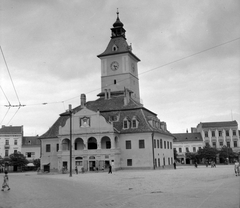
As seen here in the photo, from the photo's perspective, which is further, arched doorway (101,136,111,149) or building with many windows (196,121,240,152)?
building with many windows (196,121,240,152)

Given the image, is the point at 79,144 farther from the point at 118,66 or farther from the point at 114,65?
the point at 114,65

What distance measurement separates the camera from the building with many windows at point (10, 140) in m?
77.8

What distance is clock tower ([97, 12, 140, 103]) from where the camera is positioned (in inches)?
2391

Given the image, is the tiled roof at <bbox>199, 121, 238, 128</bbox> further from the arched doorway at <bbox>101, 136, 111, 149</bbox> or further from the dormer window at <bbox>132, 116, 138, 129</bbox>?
the arched doorway at <bbox>101, 136, 111, 149</bbox>

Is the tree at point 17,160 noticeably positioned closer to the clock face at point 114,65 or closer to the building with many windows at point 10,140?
the building with many windows at point 10,140

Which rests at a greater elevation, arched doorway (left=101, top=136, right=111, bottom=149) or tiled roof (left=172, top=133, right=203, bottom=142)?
tiled roof (left=172, top=133, right=203, bottom=142)

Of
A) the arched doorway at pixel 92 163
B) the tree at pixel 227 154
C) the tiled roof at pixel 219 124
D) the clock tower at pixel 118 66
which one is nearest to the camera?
the arched doorway at pixel 92 163

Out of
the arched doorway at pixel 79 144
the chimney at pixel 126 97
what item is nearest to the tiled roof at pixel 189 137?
the chimney at pixel 126 97

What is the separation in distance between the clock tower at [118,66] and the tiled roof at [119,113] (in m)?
6.32

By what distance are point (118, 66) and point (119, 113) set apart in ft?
47.9

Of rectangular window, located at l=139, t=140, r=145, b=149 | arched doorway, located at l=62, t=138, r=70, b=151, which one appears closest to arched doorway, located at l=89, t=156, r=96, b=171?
arched doorway, located at l=62, t=138, r=70, b=151

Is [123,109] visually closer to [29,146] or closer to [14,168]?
[14,168]

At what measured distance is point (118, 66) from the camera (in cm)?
6138

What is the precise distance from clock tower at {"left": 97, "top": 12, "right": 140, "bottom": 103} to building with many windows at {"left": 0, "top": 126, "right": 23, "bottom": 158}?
31042 mm
